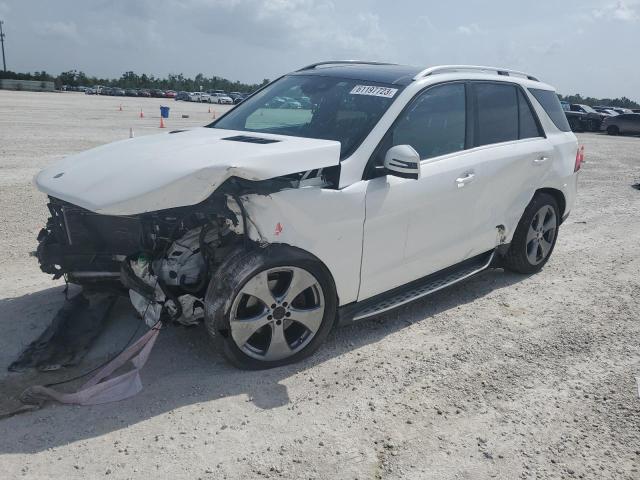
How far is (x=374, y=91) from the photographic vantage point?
412 centimetres

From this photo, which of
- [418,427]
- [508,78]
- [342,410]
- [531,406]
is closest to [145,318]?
[342,410]

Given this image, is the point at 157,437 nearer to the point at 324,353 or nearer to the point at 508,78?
the point at 324,353

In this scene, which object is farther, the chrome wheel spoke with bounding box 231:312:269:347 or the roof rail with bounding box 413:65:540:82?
the roof rail with bounding box 413:65:540:82

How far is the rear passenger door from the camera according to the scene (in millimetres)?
4625

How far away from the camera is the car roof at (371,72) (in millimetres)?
4215

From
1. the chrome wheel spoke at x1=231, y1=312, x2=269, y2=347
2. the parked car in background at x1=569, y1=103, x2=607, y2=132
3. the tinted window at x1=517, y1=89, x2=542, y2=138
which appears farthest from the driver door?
the parked car in background at x1=569, y1=103, x2=607, y2=132

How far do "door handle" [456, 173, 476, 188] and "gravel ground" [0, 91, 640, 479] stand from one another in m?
1.09

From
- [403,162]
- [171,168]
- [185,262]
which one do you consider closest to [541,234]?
[403,162]

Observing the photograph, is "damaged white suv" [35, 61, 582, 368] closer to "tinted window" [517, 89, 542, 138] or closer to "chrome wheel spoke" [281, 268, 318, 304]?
"chrome wheel spoke" [281, 268, 318, 304]

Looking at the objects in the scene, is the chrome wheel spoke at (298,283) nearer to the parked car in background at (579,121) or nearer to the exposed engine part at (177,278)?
the exposed engine part at (177,278)

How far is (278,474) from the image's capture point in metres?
2.66

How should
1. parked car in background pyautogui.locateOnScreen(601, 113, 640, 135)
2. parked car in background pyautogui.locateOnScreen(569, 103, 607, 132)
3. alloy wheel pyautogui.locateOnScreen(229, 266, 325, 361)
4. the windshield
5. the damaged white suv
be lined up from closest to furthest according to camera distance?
the damaged white suv → alloy wheel pyautogui.locateOnScreen(229, 266, 325, 361) → the windshield → parked car in background pyautogui.locateOnScreen(601, 113, 640, 135) → parked car in background pyautogui.locateOnScreen(569, 103, 607, 132)

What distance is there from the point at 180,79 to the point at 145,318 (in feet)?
381

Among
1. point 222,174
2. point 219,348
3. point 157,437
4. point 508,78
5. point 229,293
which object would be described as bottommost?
point 157,437
